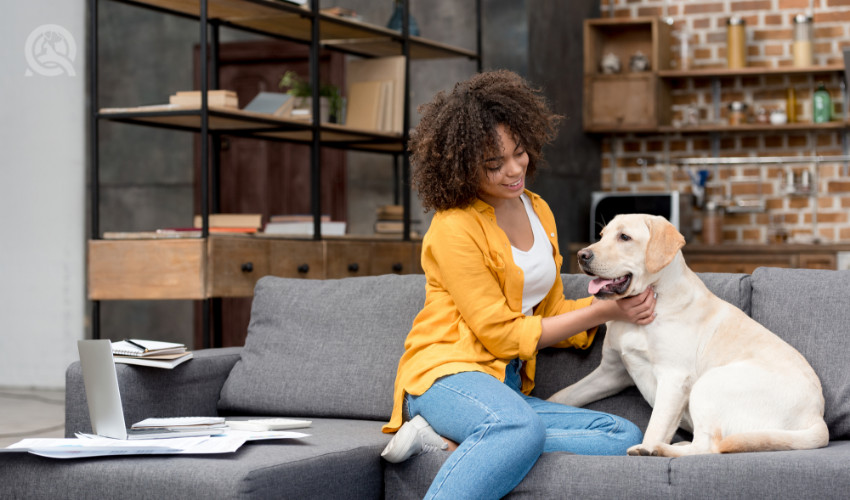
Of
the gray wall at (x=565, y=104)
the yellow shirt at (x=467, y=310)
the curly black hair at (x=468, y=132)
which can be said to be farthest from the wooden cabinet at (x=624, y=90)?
the yellow shirt at (x=467, y=310)

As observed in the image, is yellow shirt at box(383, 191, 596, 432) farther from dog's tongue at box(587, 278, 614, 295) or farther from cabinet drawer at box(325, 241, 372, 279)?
cabinet drawer at box(325, 241, 372, 279)

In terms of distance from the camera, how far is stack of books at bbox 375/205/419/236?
497cm

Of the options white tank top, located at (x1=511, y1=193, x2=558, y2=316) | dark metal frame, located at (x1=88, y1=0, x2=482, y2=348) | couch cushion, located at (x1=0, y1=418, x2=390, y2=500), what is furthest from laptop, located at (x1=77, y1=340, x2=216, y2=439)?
dark metal frame, located at (x1=88, y1=0, x2=482, y2=348)

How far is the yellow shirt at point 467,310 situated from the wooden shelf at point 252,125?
186cm

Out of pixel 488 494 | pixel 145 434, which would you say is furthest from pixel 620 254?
pixel 145 434

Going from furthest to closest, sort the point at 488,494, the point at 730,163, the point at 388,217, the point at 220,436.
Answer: the point at 730,163, the point at 388,217, the point at 220,436, the point at 488,494

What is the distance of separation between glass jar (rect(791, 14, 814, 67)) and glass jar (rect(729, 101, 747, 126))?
402 mm

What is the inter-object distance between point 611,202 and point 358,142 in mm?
1640

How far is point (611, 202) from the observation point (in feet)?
18.9

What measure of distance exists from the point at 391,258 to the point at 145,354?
7.82 feet

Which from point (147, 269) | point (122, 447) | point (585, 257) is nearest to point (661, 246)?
point (585, 257)

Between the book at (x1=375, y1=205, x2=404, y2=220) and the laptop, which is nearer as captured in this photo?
the laptop

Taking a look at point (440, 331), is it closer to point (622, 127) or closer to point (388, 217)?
point (388, 217)

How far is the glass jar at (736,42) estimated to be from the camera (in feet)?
19.5
